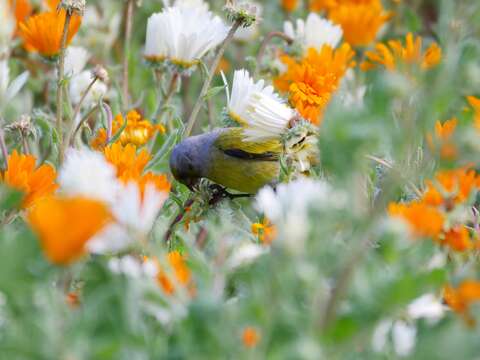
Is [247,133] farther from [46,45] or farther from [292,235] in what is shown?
[292,235]

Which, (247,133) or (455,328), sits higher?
(455,328)

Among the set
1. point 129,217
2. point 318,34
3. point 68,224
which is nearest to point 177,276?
point 129,217

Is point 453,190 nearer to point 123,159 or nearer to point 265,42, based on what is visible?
point 123,159

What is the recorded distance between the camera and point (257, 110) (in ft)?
4.77

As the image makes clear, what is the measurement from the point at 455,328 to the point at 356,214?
0.40ft

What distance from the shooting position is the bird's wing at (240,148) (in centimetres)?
175

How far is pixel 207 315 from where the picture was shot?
70 centimetres

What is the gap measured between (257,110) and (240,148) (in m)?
0.35

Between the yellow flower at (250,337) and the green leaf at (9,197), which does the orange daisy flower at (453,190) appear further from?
the green leaf at (9,197)

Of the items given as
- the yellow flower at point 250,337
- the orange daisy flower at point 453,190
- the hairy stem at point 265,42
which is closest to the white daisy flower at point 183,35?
the hairy stem at point 265,42

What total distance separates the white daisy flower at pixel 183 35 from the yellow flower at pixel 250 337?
1053mm

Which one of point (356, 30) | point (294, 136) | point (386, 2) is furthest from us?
point (386, 2)

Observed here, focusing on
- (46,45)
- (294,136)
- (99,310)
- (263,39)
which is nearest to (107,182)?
(99,310)

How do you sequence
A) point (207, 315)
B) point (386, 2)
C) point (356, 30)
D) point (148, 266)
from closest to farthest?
point (207, 315), point (148, 266), point (356, 30), point (386, 2)
